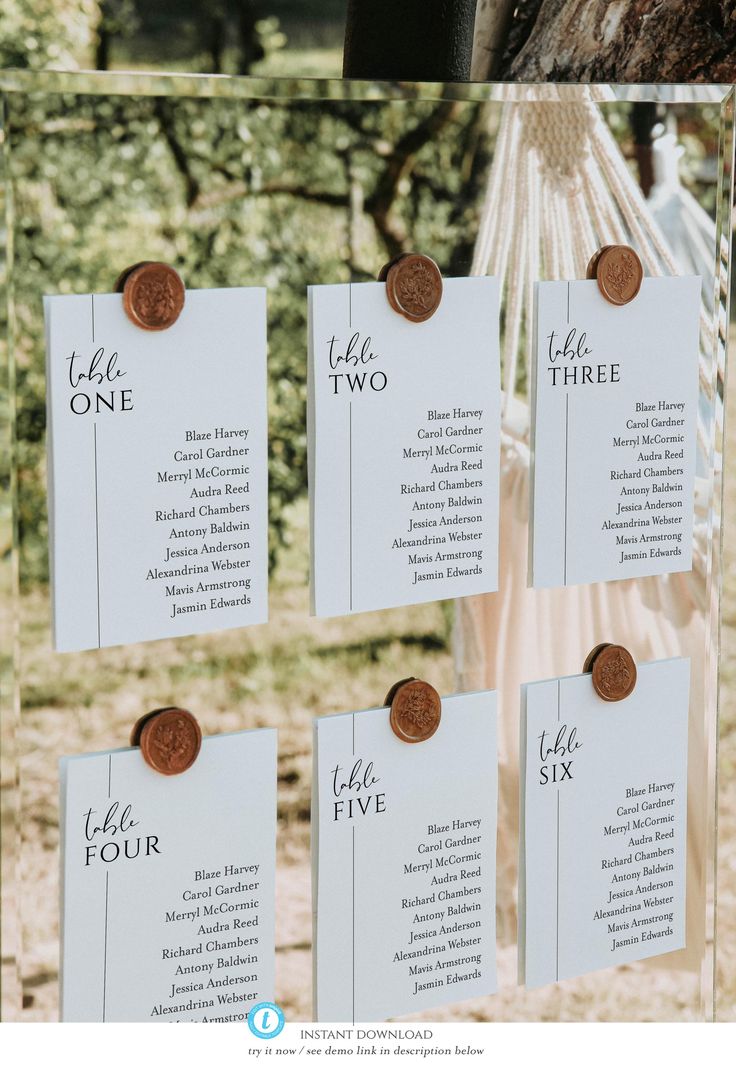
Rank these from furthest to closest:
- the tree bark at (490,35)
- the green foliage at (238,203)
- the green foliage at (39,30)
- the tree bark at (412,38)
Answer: the green foliage at (39,30) → the tree bark at (490,35) → the tree bark at (412,38) → the green foliage at (238,203)

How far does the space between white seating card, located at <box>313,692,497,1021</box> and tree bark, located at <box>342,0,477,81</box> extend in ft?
1.86

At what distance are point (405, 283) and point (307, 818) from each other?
39cm

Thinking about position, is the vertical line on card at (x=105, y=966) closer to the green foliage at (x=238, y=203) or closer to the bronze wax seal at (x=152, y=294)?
the green foliage at (x=238, y=203)

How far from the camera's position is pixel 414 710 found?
2.86ft

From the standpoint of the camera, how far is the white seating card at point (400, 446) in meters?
0.82

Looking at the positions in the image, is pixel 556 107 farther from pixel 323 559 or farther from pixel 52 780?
pixel 52 780

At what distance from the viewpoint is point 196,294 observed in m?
0.77

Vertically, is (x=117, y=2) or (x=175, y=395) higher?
(x=117, y=2)

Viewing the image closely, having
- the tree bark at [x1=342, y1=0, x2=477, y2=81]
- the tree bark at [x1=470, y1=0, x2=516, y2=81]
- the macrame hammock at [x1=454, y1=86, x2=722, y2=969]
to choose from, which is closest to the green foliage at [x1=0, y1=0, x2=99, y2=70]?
the tree bark at [x1=470, y1=0, x2=516, y2=81]

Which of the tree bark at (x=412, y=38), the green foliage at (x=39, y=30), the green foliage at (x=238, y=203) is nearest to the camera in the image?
the green foliage at (x=238, y=203)

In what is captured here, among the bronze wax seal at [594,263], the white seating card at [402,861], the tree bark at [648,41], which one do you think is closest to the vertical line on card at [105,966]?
the white seating card at [402,861]

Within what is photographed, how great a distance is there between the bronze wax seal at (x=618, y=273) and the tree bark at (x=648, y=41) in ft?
0.91

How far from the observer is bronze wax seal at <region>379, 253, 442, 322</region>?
0.82 metres

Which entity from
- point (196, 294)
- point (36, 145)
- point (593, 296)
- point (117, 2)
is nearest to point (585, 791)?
point (593, 296)
